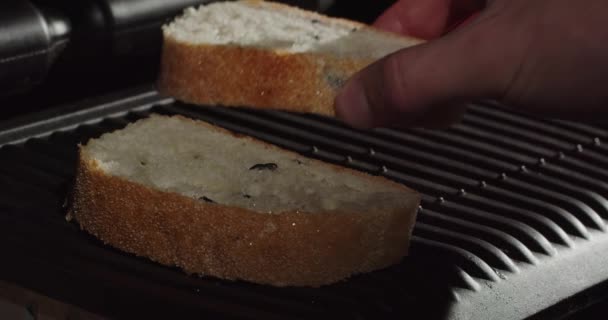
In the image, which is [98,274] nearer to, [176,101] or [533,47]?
[533,47]

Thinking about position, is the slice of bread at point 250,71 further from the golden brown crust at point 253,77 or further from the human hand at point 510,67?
the human hand at point 510,67

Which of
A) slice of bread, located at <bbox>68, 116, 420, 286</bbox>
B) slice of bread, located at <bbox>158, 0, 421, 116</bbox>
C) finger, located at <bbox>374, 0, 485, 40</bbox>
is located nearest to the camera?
slice of bread, located at <bbox>68, 116, 420, 286</bbox>

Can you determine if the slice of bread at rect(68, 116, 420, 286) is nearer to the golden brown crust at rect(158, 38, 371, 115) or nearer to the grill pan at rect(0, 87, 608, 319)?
the grill pan at rect(0, 87, 608, 319)

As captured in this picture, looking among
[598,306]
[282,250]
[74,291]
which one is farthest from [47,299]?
[598,306]

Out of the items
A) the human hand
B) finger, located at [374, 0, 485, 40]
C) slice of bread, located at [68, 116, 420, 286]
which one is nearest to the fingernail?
the human hand

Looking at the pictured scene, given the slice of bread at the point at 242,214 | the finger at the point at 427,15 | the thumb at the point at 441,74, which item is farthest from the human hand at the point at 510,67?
the finger at the point at 427,15

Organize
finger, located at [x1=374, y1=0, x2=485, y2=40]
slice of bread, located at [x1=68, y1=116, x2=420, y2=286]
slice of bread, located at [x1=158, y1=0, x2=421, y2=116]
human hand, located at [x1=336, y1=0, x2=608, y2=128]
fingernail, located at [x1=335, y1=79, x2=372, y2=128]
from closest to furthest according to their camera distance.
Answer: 1. human hand, located at [x1=336, y1=0, x2=608, y2=128]
2. fingernail, located at [x1=335, y1=79, x2=372, y2=128]
3. slice of bread, located at [x1=68, y1=116, x2=420, y2=286]
4. finger, located at [x1=374, y1=0, x2=485, y2=40]
5. slice of bread, located at [x1=158, y1=0, x2=421, y2=116]

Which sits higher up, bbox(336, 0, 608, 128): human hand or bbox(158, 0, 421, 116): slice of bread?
bbox(336, 0, 608, 128): human hand

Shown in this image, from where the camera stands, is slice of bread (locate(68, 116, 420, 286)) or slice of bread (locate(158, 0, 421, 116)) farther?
slice of bread (locate(158, 0, 421, 116))
